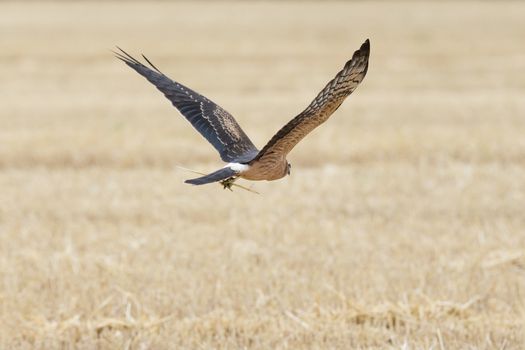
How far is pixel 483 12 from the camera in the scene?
48.0m

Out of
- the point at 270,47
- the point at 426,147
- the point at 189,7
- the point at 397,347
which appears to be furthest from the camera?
the point at 189,7

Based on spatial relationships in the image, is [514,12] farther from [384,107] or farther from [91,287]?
[91,287]

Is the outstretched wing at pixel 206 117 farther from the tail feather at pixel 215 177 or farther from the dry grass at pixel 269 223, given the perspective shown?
the dry grass at pixel 269 223

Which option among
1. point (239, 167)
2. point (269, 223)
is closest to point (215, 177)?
point (239, 167)

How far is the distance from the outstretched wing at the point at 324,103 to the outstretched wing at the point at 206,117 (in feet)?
2.45

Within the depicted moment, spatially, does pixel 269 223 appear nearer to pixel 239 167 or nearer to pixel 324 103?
pixel 239 167

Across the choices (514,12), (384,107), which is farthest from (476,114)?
(514,12)

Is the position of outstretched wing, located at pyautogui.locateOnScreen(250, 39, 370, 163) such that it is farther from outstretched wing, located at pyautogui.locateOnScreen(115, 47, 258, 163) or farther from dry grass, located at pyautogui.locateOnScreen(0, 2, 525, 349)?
dry grass, located at pyautogui.locateOnScreen(0, 2, 525, 349)

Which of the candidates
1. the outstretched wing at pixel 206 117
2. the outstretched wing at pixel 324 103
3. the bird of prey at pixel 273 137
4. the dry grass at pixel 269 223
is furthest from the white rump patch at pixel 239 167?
the dry grass at pixel 269 223

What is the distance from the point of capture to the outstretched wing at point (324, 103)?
466 centimetres

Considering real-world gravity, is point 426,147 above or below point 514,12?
below

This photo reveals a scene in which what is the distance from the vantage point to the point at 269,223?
9508mm

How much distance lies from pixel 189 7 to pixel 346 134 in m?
42.8

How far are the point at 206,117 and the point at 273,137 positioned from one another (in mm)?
1319
